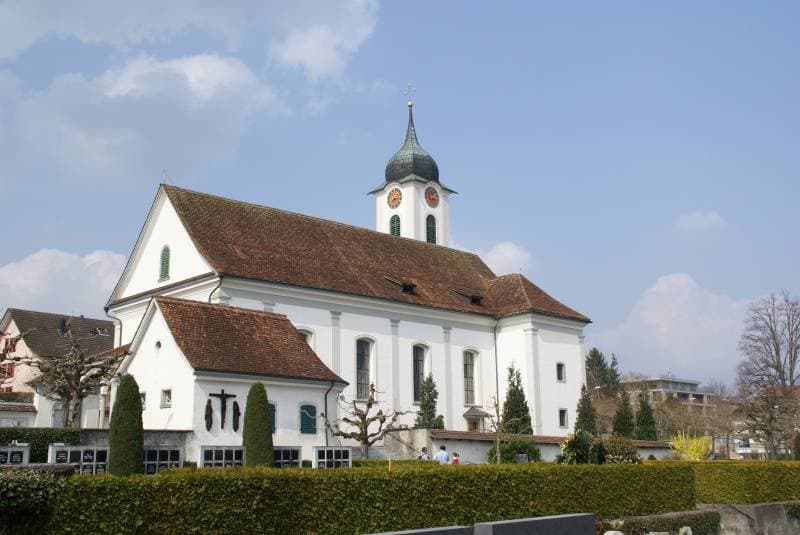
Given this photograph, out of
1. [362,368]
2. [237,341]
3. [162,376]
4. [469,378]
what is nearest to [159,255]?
[362,368]

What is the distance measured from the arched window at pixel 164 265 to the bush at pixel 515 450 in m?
16.5

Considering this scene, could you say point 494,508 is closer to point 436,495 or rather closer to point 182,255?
point 436,495

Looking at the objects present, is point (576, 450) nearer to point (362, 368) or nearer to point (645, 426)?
point (362, 368)

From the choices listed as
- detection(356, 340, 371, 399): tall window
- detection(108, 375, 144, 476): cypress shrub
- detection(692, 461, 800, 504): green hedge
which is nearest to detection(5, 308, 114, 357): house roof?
detection(356, 340, 371, 399): tall window

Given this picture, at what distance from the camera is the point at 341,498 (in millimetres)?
15883

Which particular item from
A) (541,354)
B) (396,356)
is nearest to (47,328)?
(396,356)

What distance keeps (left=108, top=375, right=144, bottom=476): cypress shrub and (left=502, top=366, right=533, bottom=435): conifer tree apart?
82.1ft

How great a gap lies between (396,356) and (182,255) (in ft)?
37.0

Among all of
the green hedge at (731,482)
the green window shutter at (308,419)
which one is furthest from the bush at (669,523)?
the green window shutter at (308,419)

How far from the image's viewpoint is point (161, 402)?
90.0ft

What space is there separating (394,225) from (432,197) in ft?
10.5

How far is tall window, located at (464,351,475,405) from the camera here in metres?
44.2

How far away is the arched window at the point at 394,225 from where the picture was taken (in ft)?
182

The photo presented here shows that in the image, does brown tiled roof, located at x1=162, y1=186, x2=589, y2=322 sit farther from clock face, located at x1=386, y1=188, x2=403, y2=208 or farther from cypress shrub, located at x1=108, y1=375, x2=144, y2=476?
cypress shrub, located at x1=108, y1=375, x2=144, y2=476
